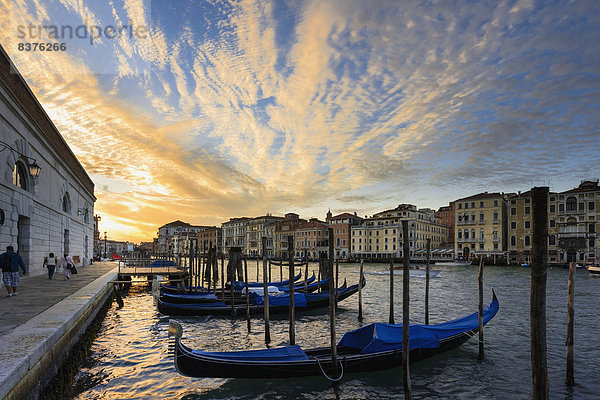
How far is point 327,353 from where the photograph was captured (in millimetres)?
7098

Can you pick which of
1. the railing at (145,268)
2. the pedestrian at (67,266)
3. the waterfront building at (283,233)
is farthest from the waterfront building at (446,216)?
the pedestrian at (67,266)

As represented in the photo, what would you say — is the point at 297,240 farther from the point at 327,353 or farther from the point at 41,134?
the point at 327,353

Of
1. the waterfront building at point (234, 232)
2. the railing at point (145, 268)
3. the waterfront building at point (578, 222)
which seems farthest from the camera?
the waterfront building at point (234, 232)

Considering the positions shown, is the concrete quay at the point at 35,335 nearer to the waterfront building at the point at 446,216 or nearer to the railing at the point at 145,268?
the railing at the point at 145,268

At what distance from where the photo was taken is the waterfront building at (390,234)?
205ft

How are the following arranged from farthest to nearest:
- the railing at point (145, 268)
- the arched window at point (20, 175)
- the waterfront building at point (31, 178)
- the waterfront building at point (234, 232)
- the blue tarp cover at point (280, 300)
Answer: the waterfront building at point (234, 232)
the railing at point (145, 268)
the blue tarp cover at point (280, 300)
the arched window at point (20, 175)
the waterfront building at point (31, 178)

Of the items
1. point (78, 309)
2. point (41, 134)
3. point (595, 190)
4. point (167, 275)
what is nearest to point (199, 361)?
point (78, 309)

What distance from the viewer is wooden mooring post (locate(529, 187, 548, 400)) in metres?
4.08

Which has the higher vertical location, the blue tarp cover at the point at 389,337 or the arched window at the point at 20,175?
the arched window at the point at 20,175

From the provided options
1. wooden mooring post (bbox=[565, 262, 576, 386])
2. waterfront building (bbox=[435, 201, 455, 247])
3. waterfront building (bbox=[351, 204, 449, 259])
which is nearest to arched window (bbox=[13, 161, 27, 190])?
wooden mooring post (bbox=[565, 262, 576, 386])

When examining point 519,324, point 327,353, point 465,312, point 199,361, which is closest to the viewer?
point 199,361

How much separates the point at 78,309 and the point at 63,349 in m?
1.51

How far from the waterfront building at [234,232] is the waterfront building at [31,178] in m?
64.0

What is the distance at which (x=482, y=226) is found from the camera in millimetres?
53688
